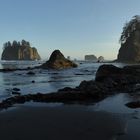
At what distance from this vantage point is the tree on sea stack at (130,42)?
464ft

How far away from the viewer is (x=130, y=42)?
146 meters

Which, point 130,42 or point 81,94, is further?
point 130,42

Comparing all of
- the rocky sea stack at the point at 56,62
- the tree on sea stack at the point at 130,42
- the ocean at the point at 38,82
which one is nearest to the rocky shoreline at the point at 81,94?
the ocean at the point at 38,82

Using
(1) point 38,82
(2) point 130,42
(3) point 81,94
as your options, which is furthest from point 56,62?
(2) point 130,42

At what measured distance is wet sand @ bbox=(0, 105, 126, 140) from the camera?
11.3 meters

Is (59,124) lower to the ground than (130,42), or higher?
lower

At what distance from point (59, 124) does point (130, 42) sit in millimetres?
136888

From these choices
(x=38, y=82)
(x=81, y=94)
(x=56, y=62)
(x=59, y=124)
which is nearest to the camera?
(x=59, y=124)

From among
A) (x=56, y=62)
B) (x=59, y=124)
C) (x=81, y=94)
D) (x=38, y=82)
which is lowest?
(x=59, y=124)

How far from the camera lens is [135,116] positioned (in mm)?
14211

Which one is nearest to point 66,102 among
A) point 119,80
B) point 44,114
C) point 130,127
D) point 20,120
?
point 44,114

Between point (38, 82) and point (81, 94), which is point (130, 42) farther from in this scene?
point (81, 94)

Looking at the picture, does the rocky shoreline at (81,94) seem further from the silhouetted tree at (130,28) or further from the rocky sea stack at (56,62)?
the silhouetted tree at (130,28)

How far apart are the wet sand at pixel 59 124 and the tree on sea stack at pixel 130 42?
124257 mm
